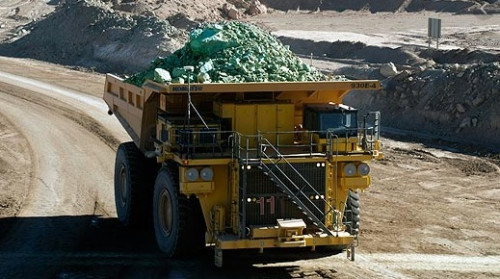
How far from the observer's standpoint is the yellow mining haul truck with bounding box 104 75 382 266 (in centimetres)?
1241

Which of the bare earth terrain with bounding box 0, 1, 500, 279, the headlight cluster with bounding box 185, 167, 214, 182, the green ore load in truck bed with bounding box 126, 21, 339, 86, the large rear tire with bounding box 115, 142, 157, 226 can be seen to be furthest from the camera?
the large rear tire with bounding box 115, 142, 157, 226

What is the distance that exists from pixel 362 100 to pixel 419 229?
13.1 meters

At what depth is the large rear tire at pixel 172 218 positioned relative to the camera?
12.9 metres

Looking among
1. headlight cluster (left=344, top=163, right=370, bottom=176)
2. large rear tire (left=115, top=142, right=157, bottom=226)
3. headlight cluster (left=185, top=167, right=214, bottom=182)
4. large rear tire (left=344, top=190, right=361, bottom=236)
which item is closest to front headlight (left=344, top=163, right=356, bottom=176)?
headlight cluster (left=344, top=163, right=370, bottom=176)

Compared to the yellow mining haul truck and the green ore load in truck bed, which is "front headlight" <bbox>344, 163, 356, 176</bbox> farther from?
the green ore load in truck bed

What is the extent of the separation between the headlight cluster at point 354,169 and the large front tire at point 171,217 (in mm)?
2124

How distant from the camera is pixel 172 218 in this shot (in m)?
13.2

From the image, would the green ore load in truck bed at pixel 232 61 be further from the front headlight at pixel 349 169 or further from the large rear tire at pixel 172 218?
the front headlight at pixel 349 169

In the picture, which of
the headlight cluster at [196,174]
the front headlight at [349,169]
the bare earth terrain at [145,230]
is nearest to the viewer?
the headlight cluster at [196,174]

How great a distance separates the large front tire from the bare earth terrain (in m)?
0.23

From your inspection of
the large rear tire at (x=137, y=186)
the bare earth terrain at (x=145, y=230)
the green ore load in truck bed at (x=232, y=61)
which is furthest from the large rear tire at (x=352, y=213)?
the large rear tire at (x=137, y=186)

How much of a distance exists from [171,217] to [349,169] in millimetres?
2502

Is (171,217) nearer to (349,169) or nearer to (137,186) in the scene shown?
(137,186)

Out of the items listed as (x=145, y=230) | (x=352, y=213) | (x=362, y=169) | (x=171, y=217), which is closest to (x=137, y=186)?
(x=145, y=230)
